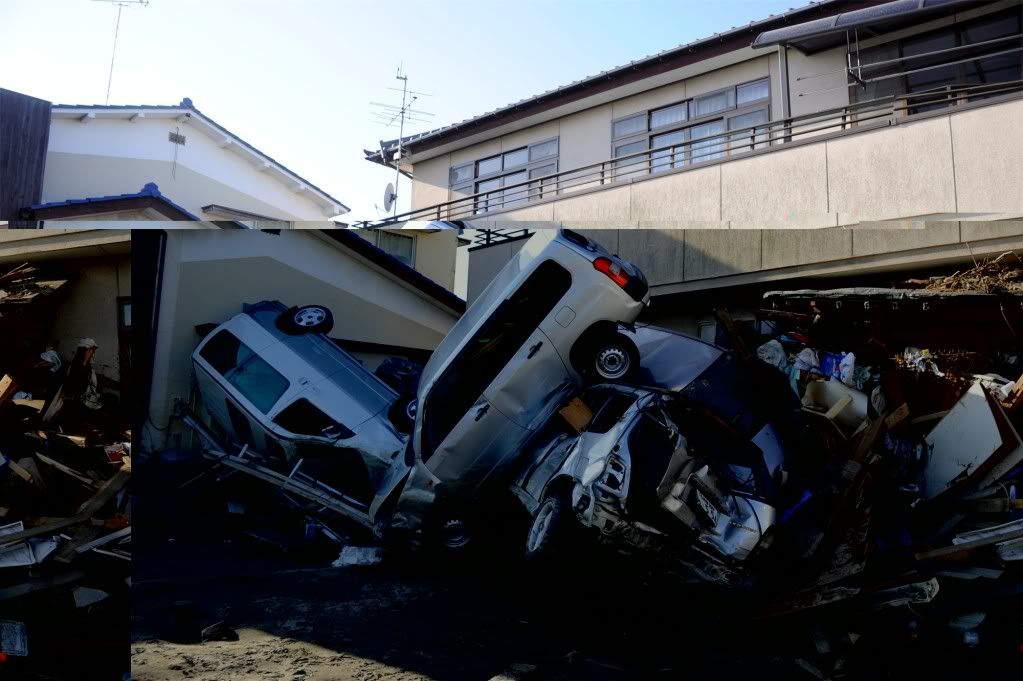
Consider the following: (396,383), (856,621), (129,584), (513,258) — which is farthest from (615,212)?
(129,584)

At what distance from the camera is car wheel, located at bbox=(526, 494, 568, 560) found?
2.98 m

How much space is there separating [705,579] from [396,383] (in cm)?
150

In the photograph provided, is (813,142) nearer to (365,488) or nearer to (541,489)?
(541,489)

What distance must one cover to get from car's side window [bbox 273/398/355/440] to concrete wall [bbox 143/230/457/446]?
1.24 feet

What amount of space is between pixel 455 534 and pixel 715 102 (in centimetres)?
263

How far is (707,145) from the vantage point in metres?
3.94

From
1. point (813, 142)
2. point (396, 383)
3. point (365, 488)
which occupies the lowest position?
point (365, 488)

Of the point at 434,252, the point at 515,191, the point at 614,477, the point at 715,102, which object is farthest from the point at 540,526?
the point at 715,102

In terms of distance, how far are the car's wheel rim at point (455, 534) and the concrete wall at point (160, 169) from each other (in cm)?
179

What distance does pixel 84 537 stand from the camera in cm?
368

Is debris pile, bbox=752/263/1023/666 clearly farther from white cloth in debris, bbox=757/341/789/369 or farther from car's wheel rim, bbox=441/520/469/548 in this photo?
car's wheel rim, bbox=441/520/469/548

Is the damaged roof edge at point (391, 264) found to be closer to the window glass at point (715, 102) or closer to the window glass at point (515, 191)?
the window glass at point (515, 191)

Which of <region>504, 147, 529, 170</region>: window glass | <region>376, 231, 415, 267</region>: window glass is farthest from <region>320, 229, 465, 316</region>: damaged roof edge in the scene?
<region>504, 147, 529, 170</region>: window glass

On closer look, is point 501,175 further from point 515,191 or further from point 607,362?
point 607,362
